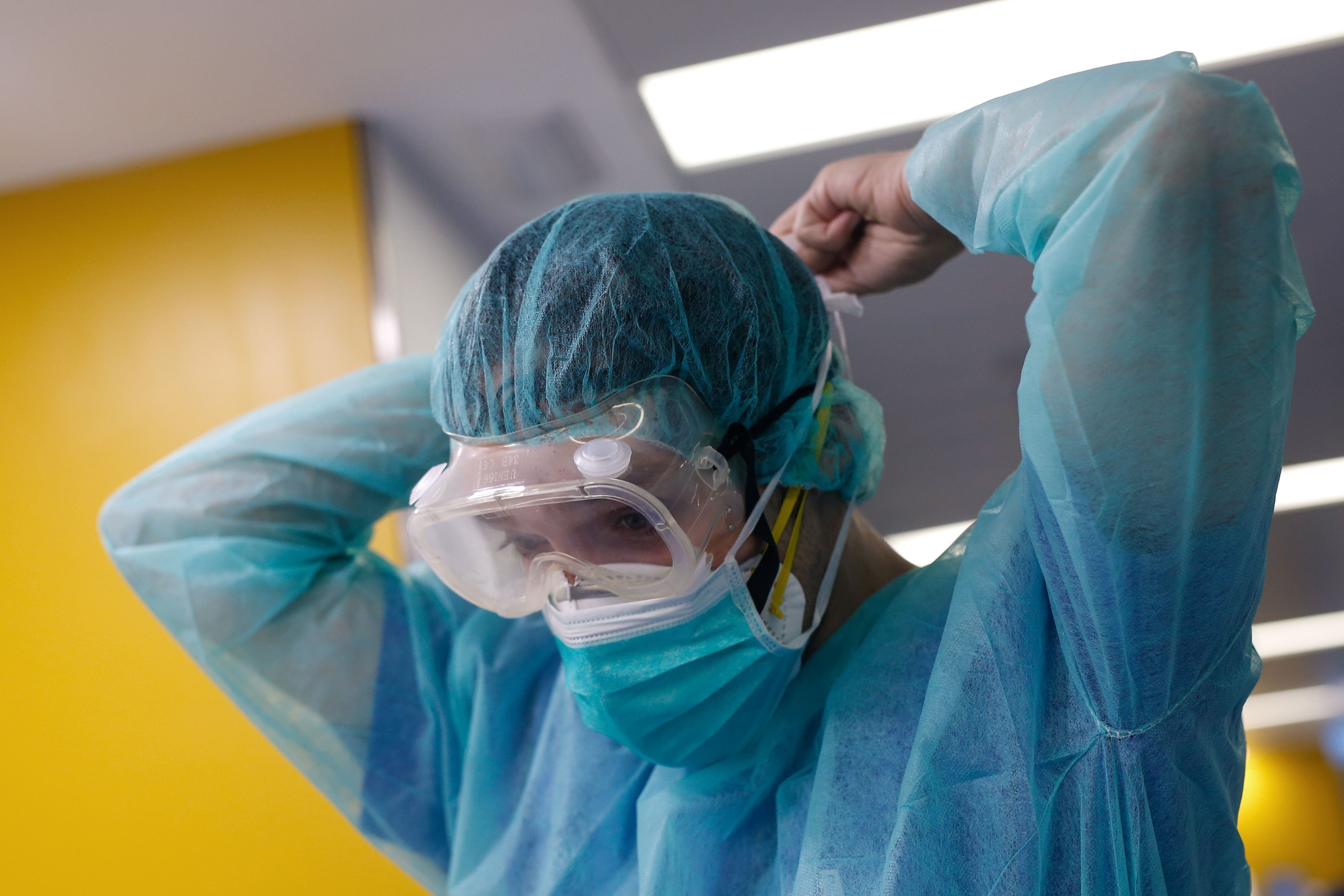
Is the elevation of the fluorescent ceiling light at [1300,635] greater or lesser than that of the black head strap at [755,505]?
lesser

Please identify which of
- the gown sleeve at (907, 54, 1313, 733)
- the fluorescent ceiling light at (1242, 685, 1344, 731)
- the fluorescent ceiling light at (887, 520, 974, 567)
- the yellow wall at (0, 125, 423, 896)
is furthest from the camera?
the fluorescent ceiling light at (1242, 685, 1344, 731)

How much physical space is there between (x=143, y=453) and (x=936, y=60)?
5.96ft

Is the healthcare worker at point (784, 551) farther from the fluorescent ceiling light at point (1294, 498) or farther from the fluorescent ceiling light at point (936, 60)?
the fluorescent ceiling light at point (1294, 498)

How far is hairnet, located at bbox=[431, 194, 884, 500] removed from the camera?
1015mm

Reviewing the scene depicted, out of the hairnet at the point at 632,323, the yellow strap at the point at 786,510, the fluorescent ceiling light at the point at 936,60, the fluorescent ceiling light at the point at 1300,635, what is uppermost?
the fluorescent ceiling light at the point at 936,60

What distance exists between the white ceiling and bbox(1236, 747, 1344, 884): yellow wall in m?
10.4

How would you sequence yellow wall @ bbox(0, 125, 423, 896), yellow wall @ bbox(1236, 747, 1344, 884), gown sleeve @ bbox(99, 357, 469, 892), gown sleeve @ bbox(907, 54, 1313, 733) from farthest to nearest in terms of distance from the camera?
yellow wall @ bbox(1236, 747, 1344, 884)
yellow wall @ bbox(0, 125, 423, 896)
gown sleeve @ bbox(99, 357, 469, 892)
gown sleeve @ bbox(907, 54, 1313, 733)

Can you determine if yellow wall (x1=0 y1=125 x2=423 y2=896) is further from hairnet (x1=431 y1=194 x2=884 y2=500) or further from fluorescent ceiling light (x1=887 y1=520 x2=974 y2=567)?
fluorescent ceiling light (x1=887 y1=520 x2=974 y2=567)

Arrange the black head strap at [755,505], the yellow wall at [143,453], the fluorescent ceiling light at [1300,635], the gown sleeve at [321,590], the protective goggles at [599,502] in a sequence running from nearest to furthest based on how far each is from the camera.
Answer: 1. the protective goggles at [599,502]
2. the black head strap at [755,505]
3. the gown sleeve at [321,590]
4. the yellow wall at [143,453]
5. the fluorescent ceiling light at [1300,635]

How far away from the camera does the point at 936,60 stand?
1960 millimetres

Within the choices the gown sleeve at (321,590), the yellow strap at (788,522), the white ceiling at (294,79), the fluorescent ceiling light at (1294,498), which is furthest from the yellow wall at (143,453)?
the fluorescent ceiling light at (1294,498)

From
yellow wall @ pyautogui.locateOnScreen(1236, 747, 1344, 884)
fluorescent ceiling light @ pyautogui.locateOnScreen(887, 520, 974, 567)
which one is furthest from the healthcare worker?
yellow wall @ pyautogui.locateOnScreen(1236, 747, 1344, 884)

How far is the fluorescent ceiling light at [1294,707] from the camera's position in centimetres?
792

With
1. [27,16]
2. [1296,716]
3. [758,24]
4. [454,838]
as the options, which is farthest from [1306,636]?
[27,16]
